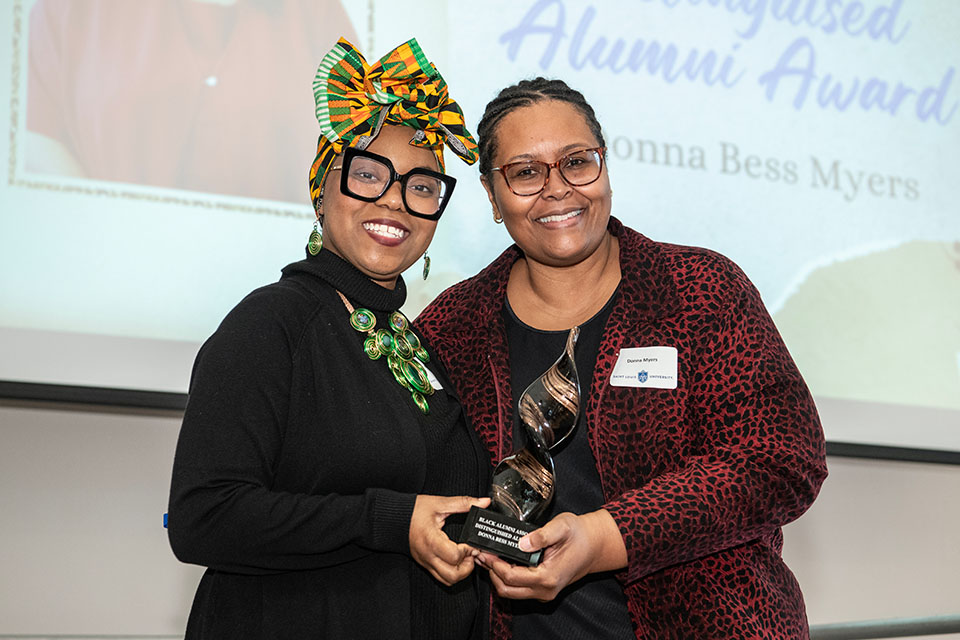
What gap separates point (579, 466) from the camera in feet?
5.74

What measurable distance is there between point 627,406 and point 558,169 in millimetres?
487

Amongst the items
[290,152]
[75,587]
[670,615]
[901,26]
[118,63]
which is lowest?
[75,587]

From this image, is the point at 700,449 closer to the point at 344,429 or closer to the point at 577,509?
the point at 577,509

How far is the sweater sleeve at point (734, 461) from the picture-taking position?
152 cm

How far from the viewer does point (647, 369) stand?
171 cm

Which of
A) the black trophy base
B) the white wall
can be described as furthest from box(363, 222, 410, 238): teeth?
the white wall

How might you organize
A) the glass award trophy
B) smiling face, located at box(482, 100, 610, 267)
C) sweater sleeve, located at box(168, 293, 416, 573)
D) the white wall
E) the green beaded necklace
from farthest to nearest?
the white wall < smiling face, located at box(482, 100, 610, 267) < the green beaded necklace < the glass award trophy < sweater sleeve, located at box(168, 293, 416, 573)

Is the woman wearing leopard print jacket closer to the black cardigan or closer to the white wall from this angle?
the black cardigan

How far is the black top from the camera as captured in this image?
1687 mm

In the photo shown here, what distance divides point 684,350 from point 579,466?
291mm

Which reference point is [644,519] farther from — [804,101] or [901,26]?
[901,26]

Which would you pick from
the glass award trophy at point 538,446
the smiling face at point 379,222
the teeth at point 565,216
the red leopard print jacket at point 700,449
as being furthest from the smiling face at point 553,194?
the glass award trophy at point 538,446

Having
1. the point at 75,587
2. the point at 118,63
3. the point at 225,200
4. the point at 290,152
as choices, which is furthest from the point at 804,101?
the point at 75,587

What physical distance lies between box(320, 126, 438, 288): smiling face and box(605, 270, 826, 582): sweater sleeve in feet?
1.90
